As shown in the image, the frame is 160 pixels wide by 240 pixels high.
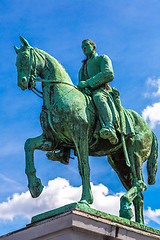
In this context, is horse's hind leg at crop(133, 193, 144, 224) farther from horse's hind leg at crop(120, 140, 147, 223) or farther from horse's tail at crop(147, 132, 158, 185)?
horse's tail at crop(147, 132, 158, 185)

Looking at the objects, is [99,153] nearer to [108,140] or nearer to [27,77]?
[108,140]

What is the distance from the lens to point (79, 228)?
638cm

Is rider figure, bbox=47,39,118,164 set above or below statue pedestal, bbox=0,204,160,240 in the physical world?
above

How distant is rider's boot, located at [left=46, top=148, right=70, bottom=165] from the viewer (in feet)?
27.1

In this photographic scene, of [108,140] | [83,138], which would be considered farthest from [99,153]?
[83,138]

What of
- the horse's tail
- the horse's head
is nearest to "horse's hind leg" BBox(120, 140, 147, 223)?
the horse's tail

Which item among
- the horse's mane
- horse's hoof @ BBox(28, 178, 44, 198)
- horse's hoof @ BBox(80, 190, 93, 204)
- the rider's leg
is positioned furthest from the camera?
the horse's mane

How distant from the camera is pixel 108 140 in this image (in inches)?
321

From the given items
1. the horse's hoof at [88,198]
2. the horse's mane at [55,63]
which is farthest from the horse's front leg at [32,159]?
the horse's mane at [55,63]

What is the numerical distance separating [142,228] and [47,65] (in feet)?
11.8

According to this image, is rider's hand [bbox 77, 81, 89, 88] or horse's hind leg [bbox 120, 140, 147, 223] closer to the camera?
horse's hind leg [bbox 120, 140, 147, 223]

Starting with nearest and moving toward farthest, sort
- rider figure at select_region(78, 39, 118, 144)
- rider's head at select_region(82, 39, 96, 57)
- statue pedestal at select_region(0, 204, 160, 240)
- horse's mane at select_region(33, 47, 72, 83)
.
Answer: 1. statue pedestal at select_region(0, 204, 160, 240)
2. rider figure at select_region(78, 39, 118, 144)
3. horse's mane at select_region(33, 47, 72, 83)
4. rider's head at select_region(82, 39, 96, 57)

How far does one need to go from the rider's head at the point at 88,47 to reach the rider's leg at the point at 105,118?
4.04 feet

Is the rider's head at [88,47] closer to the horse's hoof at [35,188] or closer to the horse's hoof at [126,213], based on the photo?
the horse's hoof at [35,188]
